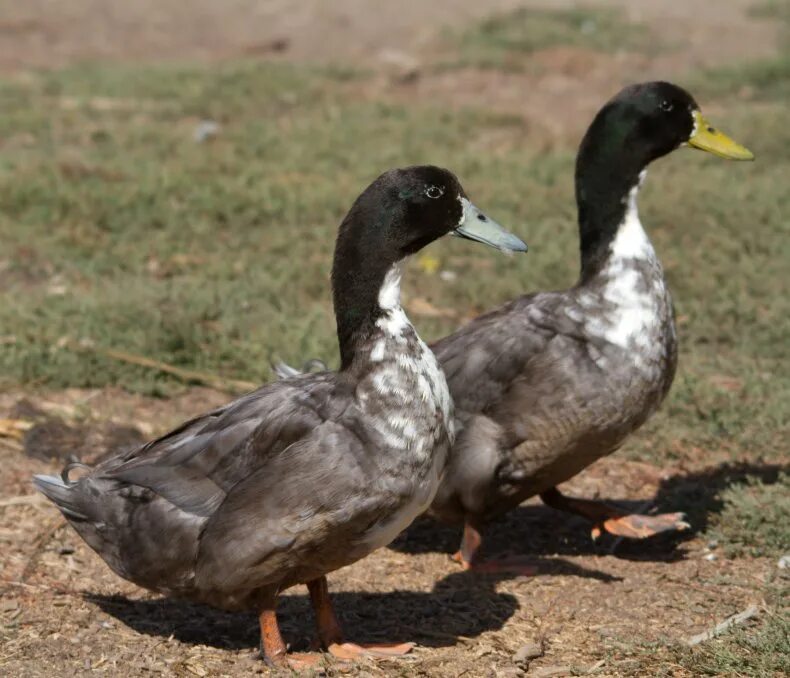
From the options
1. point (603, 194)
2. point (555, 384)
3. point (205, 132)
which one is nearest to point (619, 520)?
point (555, 384)

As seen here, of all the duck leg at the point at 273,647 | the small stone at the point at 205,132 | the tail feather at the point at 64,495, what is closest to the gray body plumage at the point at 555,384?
the duck leg at the point at 273,647

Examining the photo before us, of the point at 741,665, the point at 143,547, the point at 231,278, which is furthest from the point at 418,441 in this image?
the point at 231,278

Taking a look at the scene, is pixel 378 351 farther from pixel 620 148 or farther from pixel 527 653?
pixel 620 148

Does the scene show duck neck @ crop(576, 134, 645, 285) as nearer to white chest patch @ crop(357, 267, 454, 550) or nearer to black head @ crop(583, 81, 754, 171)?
black head @ crop(583, 81, 754, 171)

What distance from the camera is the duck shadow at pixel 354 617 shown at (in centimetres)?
461

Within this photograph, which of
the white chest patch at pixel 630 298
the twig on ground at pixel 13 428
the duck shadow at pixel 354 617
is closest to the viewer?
the duck shadow at pixel 354 617

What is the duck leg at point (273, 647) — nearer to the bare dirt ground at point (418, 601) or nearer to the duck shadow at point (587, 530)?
the bare dirt ground at point (418, 601)

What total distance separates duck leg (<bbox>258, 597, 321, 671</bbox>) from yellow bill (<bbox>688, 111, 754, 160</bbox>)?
2.83 meters

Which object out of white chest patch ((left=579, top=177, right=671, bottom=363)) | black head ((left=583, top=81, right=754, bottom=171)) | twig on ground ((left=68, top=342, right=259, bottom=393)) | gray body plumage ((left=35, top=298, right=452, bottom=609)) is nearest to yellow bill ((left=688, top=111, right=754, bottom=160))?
black head ((left=583, top=81, right=754, bottom=171))

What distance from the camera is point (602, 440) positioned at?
518 cm

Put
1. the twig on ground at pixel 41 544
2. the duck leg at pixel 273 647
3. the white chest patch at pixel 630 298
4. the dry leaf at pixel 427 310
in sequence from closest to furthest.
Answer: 1. the duck leg at pixel 273 647
2. the twig on ground at pixel 41 544
3. the white chest patch at pixel 630 298
4. the dry leaf at pixel 427 310

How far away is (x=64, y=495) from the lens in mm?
4516

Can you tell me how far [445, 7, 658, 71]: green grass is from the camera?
1386 cm

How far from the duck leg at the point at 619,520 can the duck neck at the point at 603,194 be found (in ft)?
3.00
